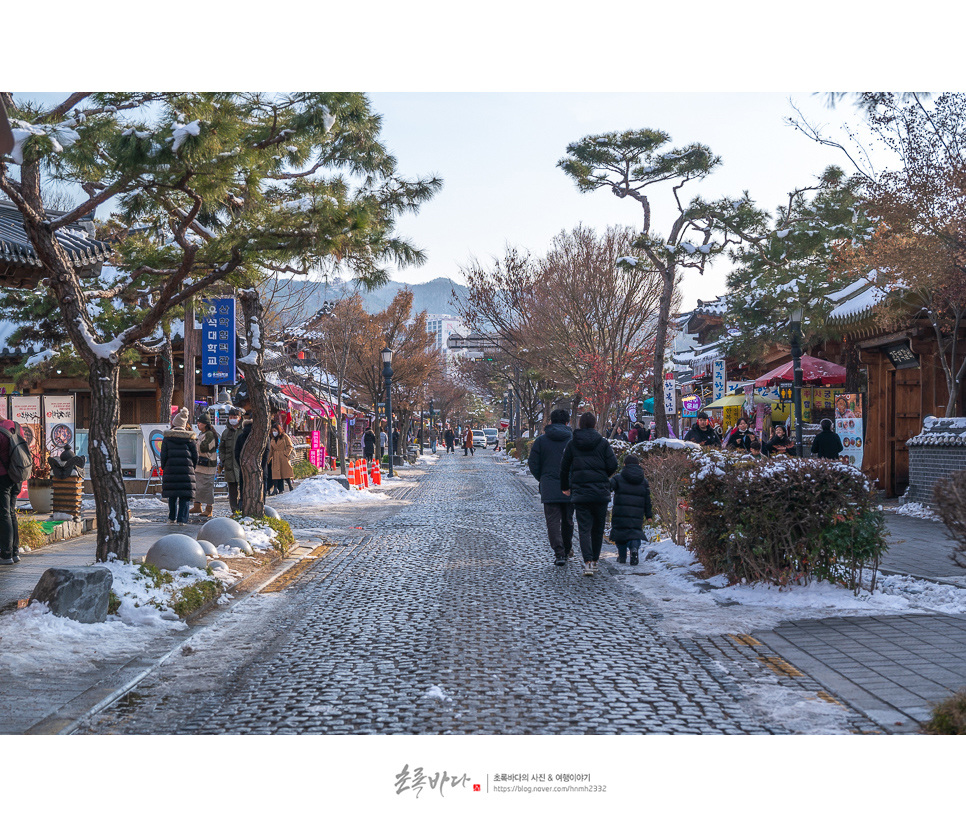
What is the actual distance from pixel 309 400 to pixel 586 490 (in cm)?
3210

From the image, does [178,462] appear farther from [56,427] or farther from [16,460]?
[16,460]

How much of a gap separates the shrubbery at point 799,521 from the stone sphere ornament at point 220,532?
5.95m

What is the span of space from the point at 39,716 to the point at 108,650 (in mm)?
1656

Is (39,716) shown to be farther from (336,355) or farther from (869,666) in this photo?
(336,355)

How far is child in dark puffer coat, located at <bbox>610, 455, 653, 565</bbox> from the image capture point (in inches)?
446

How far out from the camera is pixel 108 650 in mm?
6734

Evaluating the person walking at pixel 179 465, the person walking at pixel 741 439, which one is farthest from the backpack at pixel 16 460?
the person walking at pixel 741 439

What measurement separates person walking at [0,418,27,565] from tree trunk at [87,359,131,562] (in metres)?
2.18

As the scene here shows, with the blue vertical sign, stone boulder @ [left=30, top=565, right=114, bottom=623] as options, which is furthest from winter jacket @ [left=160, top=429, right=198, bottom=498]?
stone boulder @ [left=30, top=565, right=114, bottom=623]

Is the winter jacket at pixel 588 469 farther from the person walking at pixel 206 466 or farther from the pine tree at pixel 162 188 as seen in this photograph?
the person walking at pixel 206 466

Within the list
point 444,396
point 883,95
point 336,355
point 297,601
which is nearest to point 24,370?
point 336,355

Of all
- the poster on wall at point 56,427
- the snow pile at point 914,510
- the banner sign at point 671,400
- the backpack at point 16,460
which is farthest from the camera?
the banner sign at point 671,400

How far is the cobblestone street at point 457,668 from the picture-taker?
16.3 ft

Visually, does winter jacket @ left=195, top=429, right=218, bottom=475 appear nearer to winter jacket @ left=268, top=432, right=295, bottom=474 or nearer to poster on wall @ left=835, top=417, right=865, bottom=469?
winter jacket @ left=268, top=432, right=295, bottom=474
